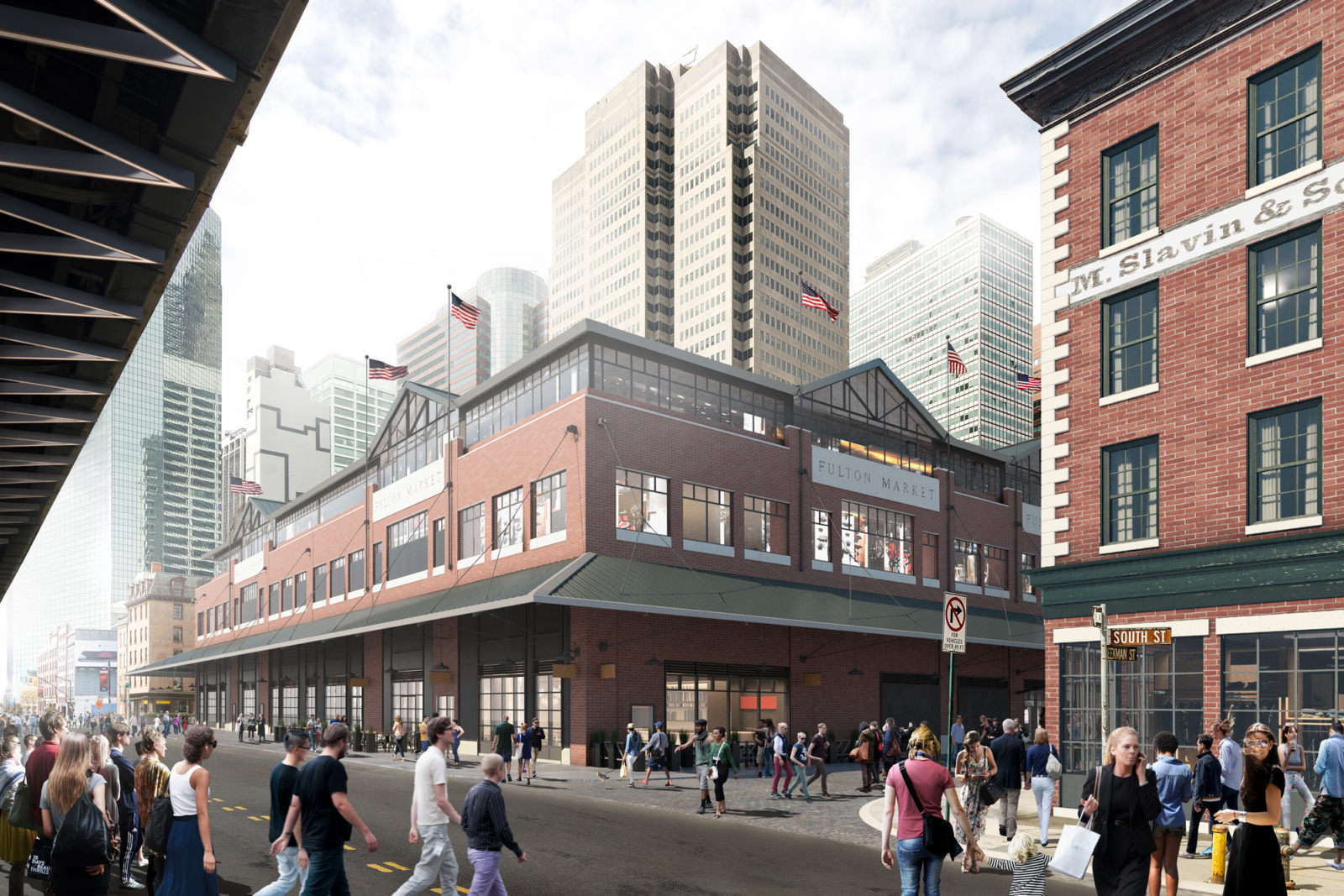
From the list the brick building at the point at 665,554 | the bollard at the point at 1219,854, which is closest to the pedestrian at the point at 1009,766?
the bollard at the point at 1219,854

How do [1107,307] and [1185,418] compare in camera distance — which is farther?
[1107,307]

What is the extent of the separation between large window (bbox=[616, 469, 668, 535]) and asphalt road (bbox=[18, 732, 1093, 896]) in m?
13.0

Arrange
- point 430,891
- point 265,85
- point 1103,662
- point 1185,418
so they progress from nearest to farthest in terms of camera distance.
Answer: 1. point 265,85
2. point 430,891
3. point 1103,662
4. point 1185,418

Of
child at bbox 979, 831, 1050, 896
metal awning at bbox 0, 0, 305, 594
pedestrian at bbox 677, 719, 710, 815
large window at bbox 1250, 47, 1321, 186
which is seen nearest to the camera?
metal awning at bbox 0, 0, 305, 594

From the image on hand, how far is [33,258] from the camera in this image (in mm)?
8688

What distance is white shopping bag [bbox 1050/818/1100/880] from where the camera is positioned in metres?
7.50

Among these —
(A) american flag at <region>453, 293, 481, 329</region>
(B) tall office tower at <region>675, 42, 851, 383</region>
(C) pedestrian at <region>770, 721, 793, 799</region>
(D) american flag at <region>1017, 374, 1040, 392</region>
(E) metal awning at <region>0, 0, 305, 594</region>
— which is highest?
(B) tall office tower at <region>675, 42, 851, 383</region>

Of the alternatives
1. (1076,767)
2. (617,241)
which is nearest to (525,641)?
(1076,767)

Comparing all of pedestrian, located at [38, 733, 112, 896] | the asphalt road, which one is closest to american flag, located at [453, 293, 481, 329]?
the asphalt road

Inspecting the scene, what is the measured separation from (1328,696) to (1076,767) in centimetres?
463

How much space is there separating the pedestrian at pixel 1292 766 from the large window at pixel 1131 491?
13.7ft

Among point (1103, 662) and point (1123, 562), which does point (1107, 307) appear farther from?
point (1103, 662)

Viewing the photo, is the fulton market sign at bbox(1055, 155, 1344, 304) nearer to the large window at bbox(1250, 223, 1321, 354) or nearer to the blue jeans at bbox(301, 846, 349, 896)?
the large window at bbox(1250, 223, 1321, 354)

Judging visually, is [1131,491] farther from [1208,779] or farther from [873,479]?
[873,479]
